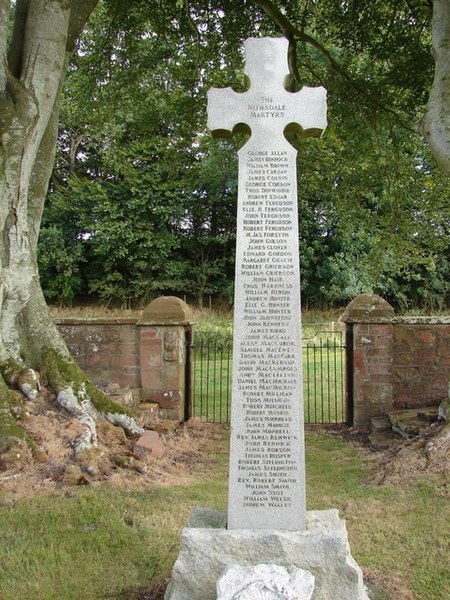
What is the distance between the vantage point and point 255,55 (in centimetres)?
333

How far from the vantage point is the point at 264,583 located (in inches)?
92.7

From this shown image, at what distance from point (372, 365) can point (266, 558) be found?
5494 millimetres

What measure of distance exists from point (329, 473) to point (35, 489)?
9.85 feet

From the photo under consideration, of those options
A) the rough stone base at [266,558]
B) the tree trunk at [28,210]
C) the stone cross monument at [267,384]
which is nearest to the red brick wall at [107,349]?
the tree trunk at [28,210]

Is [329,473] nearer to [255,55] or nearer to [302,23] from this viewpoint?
[255,55]

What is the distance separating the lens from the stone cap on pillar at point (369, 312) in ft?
25.9

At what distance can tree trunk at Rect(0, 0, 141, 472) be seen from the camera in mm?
5664

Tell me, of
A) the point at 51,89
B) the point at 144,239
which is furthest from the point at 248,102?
the point at 144,239

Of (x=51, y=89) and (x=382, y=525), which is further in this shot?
(x=51, y=89)

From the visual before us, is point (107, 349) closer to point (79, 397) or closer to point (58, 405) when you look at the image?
point (79, 397)

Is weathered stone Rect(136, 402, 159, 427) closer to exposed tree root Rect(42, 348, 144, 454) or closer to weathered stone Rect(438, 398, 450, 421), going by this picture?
exposed tree root Rect(42, 348, 144, 454)

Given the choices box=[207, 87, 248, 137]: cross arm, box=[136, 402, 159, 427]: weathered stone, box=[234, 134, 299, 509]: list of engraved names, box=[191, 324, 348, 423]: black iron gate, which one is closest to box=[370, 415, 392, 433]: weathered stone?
box=[191, 324, 348, 423]: black iron gate

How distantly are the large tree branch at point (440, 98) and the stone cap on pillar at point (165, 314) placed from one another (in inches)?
160

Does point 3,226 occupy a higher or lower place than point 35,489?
higher
